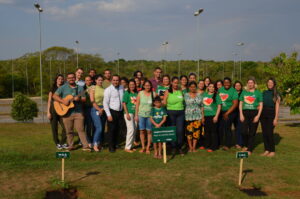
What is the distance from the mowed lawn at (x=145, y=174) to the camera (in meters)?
4.79

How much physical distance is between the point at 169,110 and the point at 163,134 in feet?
2.95

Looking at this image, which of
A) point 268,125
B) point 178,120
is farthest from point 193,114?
point 268,125

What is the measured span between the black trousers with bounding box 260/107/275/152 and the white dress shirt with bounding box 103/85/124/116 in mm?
3937

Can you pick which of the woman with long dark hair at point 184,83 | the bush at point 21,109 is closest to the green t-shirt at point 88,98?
the woman with long dark hair at point 184,83

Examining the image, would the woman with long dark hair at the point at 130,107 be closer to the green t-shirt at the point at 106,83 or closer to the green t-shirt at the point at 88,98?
the green t-shirt at the point at 106,83

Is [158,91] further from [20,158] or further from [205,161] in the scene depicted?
[20,158]

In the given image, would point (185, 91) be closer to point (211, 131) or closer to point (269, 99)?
point (211, 131)

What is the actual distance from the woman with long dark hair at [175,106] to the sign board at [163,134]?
2.25ft

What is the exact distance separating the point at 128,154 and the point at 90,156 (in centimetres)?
100

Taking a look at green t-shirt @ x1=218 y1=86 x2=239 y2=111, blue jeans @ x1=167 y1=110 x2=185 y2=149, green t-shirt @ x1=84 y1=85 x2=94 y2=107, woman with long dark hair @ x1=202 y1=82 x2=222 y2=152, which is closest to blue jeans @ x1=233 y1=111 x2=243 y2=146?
green t-shirt @ x1=218 y1=86 x2=239 y2=111

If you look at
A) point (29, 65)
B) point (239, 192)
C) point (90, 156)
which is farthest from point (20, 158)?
point (29, 65)

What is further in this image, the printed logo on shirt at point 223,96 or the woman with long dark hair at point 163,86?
the printed logo on shirt at point 223,96

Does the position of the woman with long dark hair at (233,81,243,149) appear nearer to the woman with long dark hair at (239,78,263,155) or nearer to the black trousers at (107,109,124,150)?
the woman with long dark hair at (239,78,263,155)

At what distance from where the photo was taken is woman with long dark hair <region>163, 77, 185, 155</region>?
276 inches
